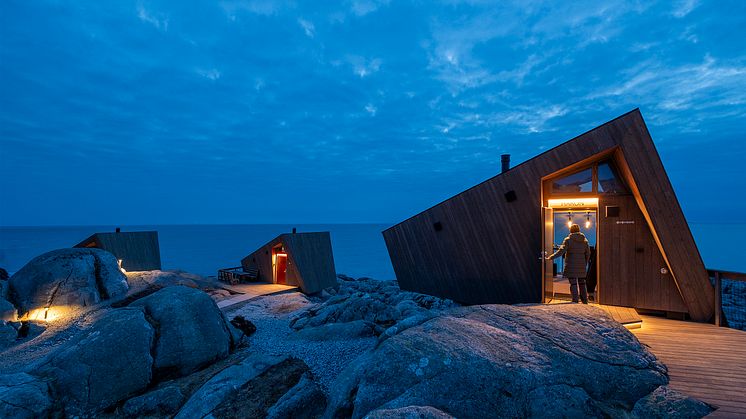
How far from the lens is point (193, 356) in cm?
684

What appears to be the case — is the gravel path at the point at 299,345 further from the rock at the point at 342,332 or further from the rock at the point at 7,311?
the rock at the point at 7,311

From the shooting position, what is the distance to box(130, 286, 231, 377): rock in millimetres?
6688

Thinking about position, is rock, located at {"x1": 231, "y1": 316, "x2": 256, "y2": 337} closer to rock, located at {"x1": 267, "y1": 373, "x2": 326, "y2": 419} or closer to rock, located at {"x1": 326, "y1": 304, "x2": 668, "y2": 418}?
Result: rock, located at {"x1": 267, "y1": 373, "x2": 326, "y2": 419}

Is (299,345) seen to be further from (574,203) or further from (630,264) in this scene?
(630,264)

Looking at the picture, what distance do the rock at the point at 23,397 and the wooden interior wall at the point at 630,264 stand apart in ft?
36.5

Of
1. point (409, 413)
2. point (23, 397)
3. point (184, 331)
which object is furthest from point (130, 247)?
point (409, 413)

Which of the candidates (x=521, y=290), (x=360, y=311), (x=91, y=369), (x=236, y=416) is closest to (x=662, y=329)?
(x=521, y=290)

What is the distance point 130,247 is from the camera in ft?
55.4

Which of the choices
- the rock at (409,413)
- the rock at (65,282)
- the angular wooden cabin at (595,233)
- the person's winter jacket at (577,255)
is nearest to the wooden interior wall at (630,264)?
the angular wooden cabin at (595,233)

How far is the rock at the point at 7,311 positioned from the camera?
10211 millimetres

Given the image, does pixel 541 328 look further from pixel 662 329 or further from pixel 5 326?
pixel 5 326

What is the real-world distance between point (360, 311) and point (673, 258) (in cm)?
717

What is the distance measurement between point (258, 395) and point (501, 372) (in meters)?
3.66

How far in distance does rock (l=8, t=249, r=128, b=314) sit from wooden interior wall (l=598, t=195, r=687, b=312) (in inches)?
646
